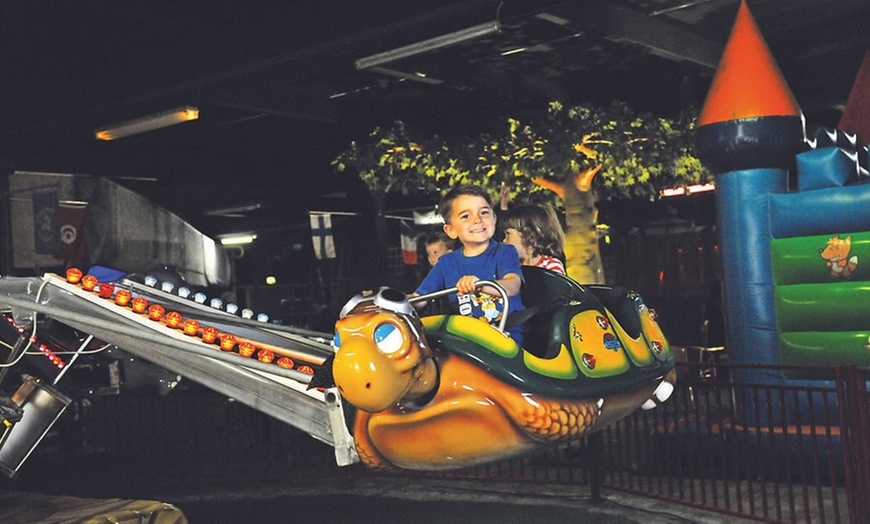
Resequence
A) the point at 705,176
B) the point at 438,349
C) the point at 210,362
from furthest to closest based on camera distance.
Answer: the point at 705,176, the point at 210,362, the point at 438,349

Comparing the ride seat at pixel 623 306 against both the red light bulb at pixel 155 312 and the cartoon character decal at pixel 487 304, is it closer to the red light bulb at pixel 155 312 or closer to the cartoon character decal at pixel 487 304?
the cartoon character decal at pixel 487 304

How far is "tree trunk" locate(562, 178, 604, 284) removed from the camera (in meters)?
9.83

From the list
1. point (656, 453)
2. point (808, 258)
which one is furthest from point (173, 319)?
point (808, 258)

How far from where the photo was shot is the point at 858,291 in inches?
265

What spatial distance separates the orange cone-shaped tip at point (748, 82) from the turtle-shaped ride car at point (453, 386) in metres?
4.89

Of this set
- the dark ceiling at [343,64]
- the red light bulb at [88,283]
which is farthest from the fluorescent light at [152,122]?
the red light bulb at [88,283]

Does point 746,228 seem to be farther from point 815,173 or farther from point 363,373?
point 363,373

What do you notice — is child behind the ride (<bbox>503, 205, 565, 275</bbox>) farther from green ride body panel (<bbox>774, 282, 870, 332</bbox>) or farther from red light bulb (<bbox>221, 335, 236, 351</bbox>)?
green ride body panel (<bbox>774, 282, 870, 332</bbox>)

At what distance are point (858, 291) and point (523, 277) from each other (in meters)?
4.26

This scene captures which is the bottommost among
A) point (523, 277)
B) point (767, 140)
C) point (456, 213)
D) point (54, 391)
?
point (54, 391)

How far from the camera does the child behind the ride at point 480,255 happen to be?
333 cm

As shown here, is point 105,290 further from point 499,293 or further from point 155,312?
point 499,293

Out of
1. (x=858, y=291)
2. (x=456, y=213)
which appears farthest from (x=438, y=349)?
(x=858, y=291)

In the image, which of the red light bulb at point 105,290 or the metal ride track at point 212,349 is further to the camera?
the red light bulb at point 105,290
